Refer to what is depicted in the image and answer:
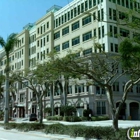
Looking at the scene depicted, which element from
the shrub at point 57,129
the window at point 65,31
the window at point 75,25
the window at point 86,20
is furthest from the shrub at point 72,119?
the shrub at point 57,129

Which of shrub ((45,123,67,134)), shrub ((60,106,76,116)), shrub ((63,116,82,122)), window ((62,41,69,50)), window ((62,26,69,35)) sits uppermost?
window ((62,26,69,35))

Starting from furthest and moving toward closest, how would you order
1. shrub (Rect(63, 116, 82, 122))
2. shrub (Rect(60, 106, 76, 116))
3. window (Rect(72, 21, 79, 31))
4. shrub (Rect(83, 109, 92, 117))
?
window (Rect(72, 21, 79, 31)) → shrub (Rect(60, 106, 76, 116)) → shrub (Rect(83, 109, 92, 117)) → shrub (Rect(63, 116, 82, 122))

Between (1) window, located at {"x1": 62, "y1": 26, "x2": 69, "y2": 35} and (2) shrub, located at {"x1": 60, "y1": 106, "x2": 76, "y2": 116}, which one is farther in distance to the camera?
(1) window, located at {"x1": 62, "y1": 26, "x2": 69, "y2": 35}

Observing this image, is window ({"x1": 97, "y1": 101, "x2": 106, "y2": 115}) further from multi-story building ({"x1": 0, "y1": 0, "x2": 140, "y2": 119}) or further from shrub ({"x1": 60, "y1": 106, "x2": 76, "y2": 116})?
shrub ({"x1": 60, "y1": 106, "x2": 76, "y2": 116})

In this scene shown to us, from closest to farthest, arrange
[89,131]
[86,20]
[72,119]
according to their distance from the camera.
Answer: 1. [89,131]
2. [72,119]
3. [86,20]

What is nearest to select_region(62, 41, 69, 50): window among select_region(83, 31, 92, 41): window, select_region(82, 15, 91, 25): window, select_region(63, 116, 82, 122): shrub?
select_region(83, 31, 92, 41): window

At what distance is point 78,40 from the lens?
182 feet

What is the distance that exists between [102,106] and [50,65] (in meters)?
34.8

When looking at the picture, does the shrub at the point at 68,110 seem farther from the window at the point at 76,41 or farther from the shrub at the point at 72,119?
the window at the point at 76,41

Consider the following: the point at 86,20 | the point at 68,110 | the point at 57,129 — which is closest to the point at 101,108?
the point at 68,110

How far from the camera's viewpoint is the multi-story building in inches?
1950

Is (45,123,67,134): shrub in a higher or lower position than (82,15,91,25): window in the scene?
lower

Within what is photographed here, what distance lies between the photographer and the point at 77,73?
17.0 m

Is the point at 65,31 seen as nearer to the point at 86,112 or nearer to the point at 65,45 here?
the point at 65,45
